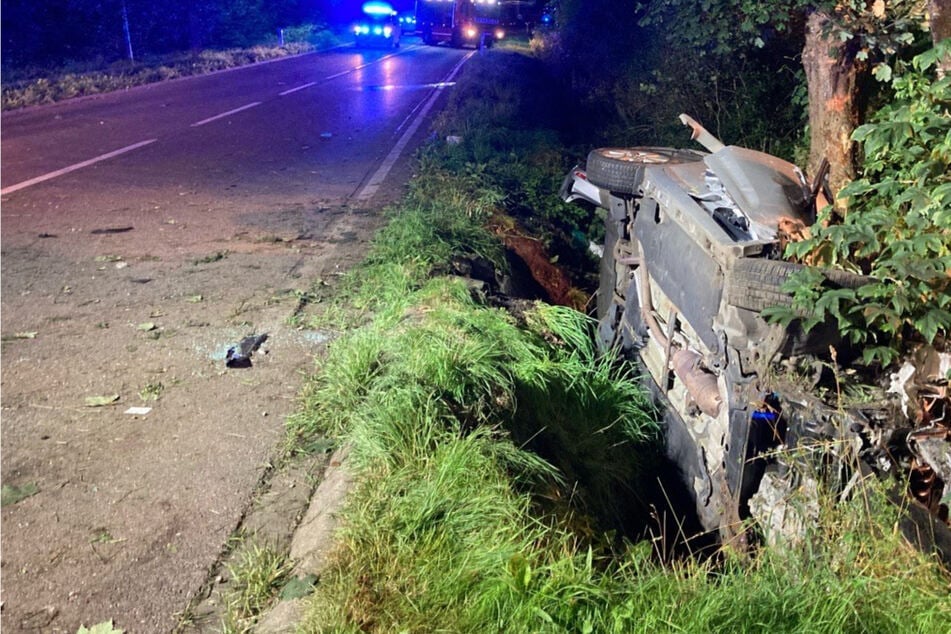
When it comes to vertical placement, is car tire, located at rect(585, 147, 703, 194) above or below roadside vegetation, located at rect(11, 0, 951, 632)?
above

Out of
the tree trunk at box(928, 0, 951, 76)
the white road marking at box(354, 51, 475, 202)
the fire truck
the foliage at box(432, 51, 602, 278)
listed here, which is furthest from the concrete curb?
the fire truck

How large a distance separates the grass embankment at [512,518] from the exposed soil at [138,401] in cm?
45

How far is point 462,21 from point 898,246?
3402 cm

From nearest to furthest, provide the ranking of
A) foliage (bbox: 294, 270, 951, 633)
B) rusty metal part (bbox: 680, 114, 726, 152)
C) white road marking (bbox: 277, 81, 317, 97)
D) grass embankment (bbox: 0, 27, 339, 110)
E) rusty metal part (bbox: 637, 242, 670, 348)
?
foliage (bbox: 294, 270, 951, 633) < rusty metal part (bbox: 637, 242, 670, 348) < rusty metal part (bbox: 680, 114, 726, 152) < grass embankment (bbox: 0, 27, 339, 110) < white road marking (bbox: 277, 81, 317, 97)

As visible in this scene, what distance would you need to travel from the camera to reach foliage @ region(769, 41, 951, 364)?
3367 millimetres

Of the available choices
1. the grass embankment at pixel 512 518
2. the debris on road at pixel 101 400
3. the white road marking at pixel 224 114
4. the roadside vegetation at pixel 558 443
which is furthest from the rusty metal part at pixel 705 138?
the white road marking at pixel 224 114

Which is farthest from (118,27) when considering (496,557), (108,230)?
(496,557)

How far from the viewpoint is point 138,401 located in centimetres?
414

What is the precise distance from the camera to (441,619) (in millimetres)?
2475

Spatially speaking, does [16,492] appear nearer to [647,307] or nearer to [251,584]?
[251,584]

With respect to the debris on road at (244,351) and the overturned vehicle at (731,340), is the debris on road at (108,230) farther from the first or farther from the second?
the overturned vehicle at (731,340)

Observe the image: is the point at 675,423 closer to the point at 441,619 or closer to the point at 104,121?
the point at 441,619

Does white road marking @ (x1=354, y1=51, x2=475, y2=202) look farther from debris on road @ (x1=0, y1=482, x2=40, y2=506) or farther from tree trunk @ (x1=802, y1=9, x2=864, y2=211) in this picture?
debris on road @ (x1=0, y1=482, x2=40, y2=506)

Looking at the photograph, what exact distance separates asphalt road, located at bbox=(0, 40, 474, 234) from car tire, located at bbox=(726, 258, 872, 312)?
Result: 219 inches
